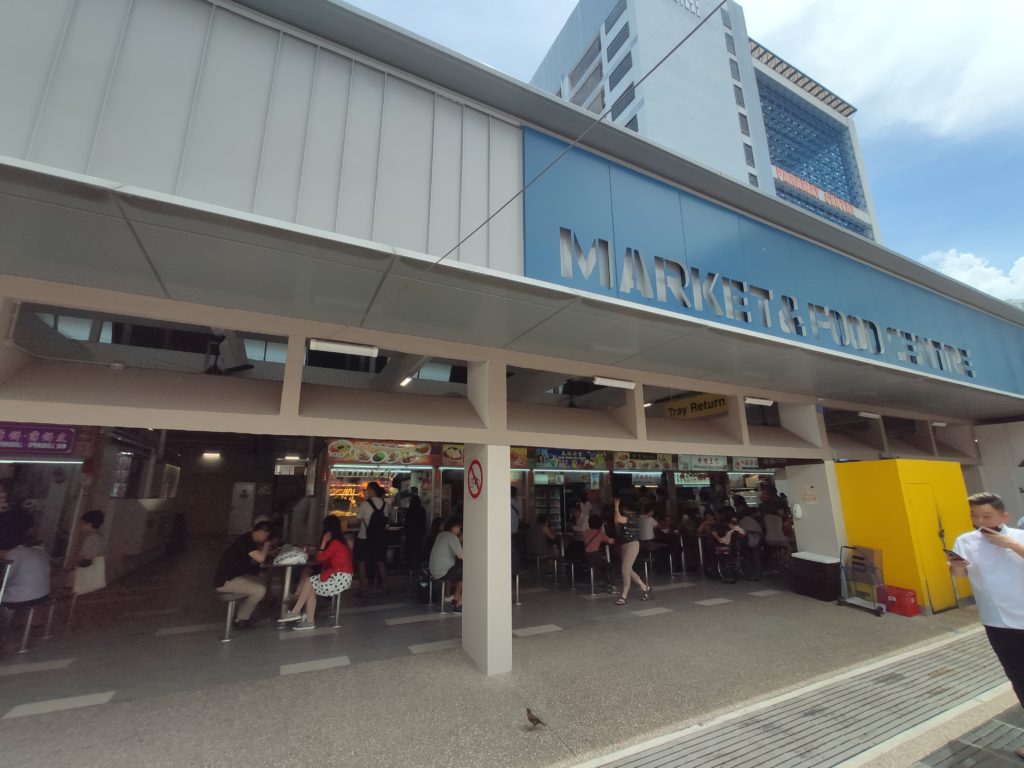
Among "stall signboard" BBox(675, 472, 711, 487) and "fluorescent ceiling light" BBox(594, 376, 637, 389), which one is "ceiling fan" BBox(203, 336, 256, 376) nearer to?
"fluorescent ceiling light" BBox(594, 376, 637, 389)

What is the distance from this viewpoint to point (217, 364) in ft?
26.5

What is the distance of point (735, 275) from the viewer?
15.9 feet

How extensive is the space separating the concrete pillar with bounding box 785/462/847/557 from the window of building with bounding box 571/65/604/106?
4036 centimetres

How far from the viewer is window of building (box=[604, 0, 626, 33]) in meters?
34.3

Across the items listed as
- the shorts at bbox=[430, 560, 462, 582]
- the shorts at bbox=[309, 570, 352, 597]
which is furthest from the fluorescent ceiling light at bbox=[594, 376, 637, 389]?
the shorts at bbox=[309, 570, 352, 597]

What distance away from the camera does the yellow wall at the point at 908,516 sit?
20.5 feet

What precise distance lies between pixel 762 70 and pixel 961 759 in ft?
194

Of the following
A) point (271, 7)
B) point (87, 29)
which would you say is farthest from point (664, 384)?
point (87, 29)

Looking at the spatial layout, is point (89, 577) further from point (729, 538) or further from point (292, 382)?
point (729, 538)

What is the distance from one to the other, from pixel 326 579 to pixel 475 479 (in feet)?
8.44

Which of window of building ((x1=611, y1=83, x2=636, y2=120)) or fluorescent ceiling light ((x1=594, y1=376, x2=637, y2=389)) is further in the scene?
window of building ((x1=611, y1=83, x2=636, y2=120))

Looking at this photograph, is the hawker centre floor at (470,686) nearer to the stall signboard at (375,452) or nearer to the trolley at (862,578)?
the trolley at (862,578)

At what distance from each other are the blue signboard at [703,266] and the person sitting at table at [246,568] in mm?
4751

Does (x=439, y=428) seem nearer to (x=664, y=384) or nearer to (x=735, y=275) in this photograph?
(x=664, y=384)
